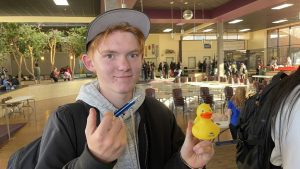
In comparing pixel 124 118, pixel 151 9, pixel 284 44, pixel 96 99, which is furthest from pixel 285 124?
pixel 284 44

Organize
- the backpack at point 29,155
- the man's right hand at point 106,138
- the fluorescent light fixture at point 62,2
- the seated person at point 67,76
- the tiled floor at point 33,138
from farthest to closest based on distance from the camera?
1. the seated person at point 67,76
2. the fluorescent light fixture at point 62,2
3. the tiled floor at point 33,138
4. the backpack at point 29,155
5. the man's right hand at point 106,138

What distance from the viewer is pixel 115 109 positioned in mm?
1012

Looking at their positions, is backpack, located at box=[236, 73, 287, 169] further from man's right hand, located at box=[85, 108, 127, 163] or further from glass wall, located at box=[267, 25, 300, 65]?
glass wall, located at box=[267, 25, 300, 65]

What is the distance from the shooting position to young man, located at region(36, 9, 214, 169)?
917 mm

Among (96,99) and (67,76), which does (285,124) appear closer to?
(96,99)

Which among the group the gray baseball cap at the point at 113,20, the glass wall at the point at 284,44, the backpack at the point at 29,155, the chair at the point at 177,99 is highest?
the glass wall at the point at 284,44

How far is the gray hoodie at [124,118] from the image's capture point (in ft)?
3.20

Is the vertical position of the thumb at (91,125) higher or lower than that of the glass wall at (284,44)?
lower

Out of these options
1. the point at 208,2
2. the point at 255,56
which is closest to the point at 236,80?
the point at 208,2

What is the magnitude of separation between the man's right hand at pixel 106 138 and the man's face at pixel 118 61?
0.81ft

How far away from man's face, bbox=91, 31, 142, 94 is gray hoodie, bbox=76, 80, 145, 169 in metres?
0.06

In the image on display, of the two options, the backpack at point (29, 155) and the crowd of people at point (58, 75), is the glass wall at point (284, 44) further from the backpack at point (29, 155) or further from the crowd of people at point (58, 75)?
the backpack at point (29, 155)

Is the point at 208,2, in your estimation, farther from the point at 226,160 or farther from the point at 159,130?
the point at 159,130

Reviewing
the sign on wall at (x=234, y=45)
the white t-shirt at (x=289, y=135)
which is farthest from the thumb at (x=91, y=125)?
the sign on wall at (x=234, y=45)
